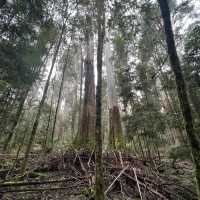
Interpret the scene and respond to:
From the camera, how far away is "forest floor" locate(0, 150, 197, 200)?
4.29 m

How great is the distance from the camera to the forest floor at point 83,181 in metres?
4.29

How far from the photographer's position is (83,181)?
4766mm

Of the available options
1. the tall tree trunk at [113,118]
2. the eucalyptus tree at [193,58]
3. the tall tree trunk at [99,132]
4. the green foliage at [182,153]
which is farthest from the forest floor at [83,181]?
the eucalyptus tree at [193,58]

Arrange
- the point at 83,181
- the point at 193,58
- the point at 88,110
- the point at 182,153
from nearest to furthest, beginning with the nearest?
1. the point at 83,181
2. the point at 182,153
3. the point at 193,58
4. the point at 88,110

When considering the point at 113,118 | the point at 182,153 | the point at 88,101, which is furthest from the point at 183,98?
the point at 113,118

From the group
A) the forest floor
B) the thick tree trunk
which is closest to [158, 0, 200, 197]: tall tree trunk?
the forest floor

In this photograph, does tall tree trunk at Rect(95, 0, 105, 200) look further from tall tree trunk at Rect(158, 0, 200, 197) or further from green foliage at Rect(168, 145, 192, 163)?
green foliage at Rect(168, 145, 192, 163)

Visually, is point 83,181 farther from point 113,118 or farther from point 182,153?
point 113,118

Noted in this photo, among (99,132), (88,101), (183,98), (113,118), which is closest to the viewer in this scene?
(183,98)

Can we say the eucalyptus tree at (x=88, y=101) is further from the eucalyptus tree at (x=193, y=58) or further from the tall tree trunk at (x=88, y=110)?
the eucalyptus tree at (x=193, y=58)

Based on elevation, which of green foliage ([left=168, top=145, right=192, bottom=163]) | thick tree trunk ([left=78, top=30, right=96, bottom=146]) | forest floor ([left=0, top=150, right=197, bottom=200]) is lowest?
forest floor ([left=0, top=150, right=197, bottom=200])

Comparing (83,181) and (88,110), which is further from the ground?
(88,110)

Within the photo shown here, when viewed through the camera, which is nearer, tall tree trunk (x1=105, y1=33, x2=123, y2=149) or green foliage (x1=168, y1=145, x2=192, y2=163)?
green foliage (x1=168, y1=145, x2=192, y2=163)

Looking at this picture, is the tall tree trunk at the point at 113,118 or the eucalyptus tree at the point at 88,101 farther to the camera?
the tall tree trunk at the point at 113,118
